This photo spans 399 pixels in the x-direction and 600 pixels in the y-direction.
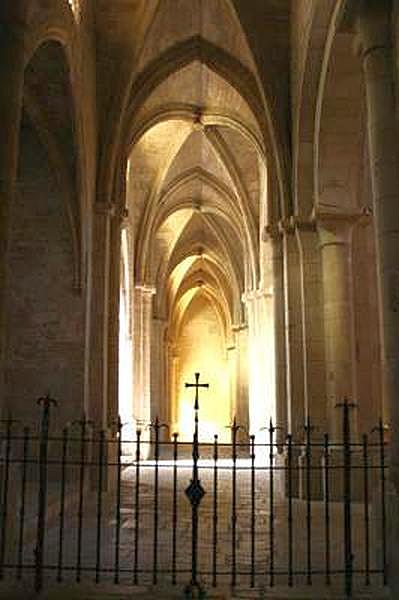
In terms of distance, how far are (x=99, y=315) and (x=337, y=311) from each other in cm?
513

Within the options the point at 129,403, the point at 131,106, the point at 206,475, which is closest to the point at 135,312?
the point at 129,403

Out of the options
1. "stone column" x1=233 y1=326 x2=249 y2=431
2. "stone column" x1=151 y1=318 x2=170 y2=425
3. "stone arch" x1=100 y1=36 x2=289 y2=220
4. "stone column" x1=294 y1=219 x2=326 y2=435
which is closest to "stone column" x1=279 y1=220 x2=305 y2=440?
"stone column" x1=294 y1=219 x2=326 y2=435

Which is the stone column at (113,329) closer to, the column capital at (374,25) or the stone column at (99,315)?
the stone column at (99,315)

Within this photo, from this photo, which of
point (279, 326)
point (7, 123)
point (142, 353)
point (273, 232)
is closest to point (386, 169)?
point (7, 123)

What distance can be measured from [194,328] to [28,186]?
1295 inches

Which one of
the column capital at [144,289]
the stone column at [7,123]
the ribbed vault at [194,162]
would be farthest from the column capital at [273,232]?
the column capital at [144,289]

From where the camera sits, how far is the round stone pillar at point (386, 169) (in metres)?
7.07

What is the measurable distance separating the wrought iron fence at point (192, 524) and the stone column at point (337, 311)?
107 cm

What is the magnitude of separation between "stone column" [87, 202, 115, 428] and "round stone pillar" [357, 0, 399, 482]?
840cm

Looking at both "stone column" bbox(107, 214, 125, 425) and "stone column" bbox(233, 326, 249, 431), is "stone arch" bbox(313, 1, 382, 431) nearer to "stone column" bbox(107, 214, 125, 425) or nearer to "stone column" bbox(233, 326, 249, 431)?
"stone column" bbox(107, 214, 125, 425)

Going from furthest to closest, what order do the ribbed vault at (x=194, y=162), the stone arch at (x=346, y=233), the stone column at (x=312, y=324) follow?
the ribbed vault at (x=194, y=162) → the stone column at (x=312, y=324) → the stone arch at (x=346, y=233)

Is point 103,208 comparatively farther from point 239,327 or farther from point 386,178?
point 239,327

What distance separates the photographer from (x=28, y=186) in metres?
13.7

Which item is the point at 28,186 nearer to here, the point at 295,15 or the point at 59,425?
the point at 59,425
